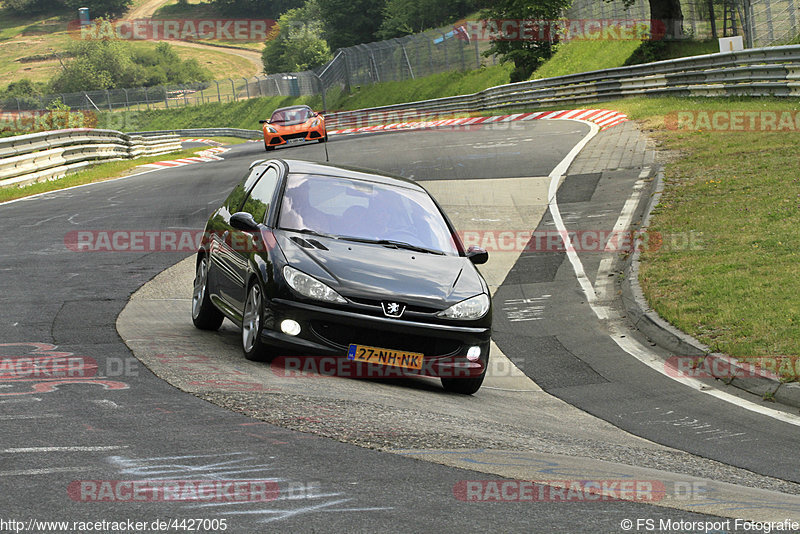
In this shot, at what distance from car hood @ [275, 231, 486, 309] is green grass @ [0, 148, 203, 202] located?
15.9 m

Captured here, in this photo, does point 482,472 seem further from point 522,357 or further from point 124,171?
point 124,171

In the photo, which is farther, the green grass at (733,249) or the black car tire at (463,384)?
the green grass at (733,249)

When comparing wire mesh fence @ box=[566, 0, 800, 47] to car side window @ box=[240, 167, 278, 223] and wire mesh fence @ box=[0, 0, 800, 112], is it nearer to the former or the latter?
wire mesh fence @ box=[0, 0, 800, 112]

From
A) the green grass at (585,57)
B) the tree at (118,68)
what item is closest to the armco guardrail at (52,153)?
the green grass at (585,57)

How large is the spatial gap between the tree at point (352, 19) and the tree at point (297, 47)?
1371 cm

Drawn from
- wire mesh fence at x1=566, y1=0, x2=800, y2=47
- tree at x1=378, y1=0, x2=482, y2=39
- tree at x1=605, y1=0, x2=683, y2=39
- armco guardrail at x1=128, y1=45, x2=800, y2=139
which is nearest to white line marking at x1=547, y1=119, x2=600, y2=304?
armco guardrail at x1=128, y1=45, x2=800, y2=139

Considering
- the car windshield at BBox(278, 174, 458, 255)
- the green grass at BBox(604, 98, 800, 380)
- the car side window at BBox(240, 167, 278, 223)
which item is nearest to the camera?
Answer: the car windshield at BBox(278, 174, 458, 255)

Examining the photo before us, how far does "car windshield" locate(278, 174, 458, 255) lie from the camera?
316 inches

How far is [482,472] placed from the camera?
4688 mm

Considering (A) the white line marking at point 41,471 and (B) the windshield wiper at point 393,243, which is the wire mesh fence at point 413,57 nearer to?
(B) the windshield wiper at point 393,243

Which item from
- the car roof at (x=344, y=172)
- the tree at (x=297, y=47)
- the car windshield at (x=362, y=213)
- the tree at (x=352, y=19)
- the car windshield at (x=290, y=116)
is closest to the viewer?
the car windshield at (x=362, y=213)

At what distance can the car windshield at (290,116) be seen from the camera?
109 ft

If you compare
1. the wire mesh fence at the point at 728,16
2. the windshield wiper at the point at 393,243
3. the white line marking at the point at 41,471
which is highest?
the wire mesh fence at the point at 728,16

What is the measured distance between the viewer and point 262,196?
862 centimetres
